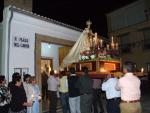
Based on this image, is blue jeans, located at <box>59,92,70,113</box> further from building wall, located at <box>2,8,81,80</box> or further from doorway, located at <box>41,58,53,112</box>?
doorway, located at <box>41,58,53,112</box>

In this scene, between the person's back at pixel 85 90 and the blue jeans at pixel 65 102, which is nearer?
the person's back at pixel 85 90

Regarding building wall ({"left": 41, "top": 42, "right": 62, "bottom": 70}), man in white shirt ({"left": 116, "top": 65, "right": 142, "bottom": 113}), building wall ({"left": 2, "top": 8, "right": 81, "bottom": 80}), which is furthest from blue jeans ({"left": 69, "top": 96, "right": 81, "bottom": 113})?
building wall ({"left": 41, "top": 42, "right": 62, "bottom": 70})

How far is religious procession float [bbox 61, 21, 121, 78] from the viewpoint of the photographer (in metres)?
8.85

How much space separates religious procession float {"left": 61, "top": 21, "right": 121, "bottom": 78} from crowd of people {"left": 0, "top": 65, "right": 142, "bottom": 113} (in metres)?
0.37

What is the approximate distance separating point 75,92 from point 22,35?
3.01 meters

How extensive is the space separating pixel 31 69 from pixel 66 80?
4.85ft

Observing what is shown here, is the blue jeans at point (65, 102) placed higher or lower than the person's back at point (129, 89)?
lower

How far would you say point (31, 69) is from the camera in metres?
10.2

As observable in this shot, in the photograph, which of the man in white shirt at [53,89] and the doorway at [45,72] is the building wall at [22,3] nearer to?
the doorway at [45,72]

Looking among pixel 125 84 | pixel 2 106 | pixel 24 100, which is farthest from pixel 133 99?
pixel 2 106

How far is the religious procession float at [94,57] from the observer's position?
8852mm

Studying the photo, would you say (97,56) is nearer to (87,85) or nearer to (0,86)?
(87,85)

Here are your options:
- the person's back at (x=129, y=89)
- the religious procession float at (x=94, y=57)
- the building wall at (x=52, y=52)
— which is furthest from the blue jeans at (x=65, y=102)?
the person's back at (x=129, y=89)

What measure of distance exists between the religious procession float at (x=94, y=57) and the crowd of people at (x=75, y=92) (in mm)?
375
